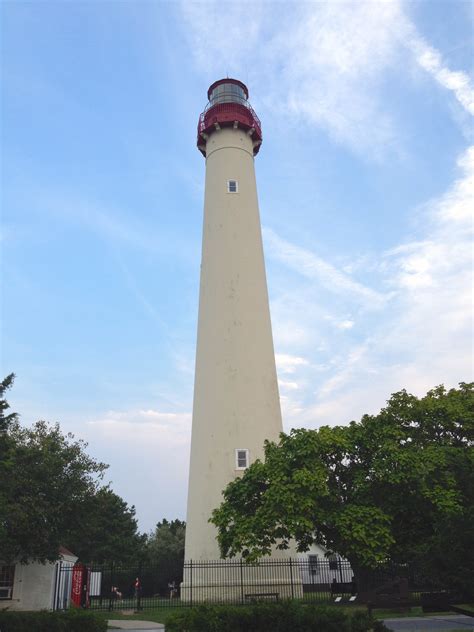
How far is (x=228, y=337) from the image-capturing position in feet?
86.3

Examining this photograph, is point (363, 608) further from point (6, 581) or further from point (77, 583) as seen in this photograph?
point (6, 581)

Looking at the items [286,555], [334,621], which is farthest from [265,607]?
[286,555]

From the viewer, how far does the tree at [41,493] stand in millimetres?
23375

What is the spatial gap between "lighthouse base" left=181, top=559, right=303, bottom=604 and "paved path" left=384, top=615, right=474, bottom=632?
613 cm

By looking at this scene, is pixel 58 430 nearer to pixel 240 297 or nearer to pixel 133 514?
pixel 240 297

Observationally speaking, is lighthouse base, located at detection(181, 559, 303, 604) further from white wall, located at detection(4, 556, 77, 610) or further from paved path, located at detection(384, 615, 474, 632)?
white wall, located at detection(4, 556, 77, 610)

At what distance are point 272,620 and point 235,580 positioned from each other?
1083 cm

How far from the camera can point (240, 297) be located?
27.1 m

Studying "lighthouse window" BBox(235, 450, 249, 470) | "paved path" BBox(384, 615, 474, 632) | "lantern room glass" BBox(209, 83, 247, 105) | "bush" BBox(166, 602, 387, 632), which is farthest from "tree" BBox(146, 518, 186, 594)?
"lantern room glass" BBox(209, 83, 247, 105)

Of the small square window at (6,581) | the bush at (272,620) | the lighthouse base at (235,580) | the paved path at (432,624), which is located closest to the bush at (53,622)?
the bush at (272,620)

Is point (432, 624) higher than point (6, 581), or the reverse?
point (6, 581)

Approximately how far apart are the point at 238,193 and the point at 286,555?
703 inches

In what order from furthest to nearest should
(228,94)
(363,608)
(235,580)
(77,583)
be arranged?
(228,94) < (77,583) < (235,580) < (363,608)

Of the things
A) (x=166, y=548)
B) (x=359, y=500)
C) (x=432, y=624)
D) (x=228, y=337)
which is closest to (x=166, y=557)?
(x=166, y=548)
